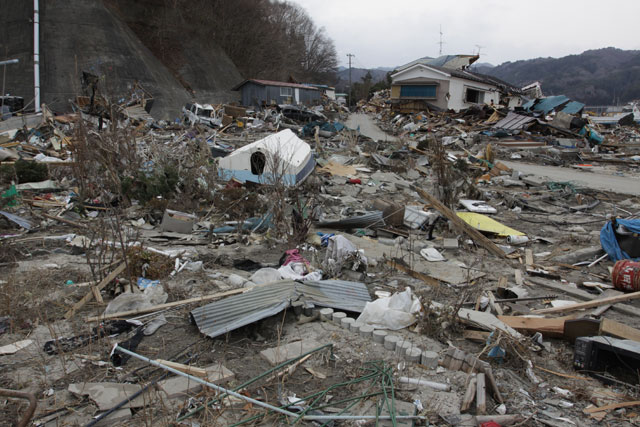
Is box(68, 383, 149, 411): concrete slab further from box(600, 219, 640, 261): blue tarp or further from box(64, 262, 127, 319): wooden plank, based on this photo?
box(600, 219, 640, 261): blue tarp

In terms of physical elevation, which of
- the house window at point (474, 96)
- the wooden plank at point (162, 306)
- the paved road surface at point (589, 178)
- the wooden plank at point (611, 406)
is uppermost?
the house window at point (474, 96)

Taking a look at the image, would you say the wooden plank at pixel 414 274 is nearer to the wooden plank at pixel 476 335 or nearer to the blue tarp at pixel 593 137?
the wooden plank at pixel 476 335

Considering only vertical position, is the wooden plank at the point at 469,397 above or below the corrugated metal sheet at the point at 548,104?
below

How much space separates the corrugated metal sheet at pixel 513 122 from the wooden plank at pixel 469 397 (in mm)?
21199

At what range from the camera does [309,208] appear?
7.80 m

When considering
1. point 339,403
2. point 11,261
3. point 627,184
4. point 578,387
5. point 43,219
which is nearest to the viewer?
point 339,403

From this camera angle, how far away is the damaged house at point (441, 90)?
105ft

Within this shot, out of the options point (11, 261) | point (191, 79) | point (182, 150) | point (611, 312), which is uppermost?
point (191, 79)

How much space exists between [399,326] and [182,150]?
27.9ft

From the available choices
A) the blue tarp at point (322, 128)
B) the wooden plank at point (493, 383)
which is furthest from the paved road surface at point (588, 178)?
the wooden plank at point (493, 383)

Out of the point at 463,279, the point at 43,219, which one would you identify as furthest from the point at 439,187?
the point at 43,219

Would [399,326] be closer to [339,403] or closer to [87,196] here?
[339,403]

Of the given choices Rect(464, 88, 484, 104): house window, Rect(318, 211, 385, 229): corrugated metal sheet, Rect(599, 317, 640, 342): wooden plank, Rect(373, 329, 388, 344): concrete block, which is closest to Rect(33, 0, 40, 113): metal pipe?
Rect(318, 211, 385, 229): corrugated metal sheet

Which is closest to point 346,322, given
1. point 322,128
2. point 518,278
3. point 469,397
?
point 469,397
